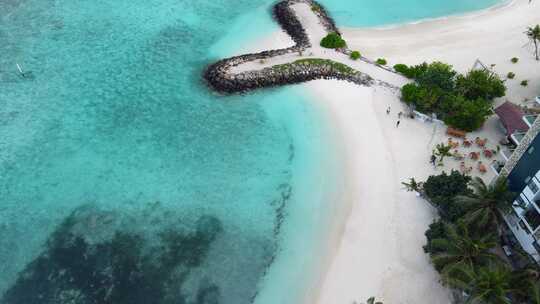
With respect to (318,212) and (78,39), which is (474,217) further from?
(78,39)

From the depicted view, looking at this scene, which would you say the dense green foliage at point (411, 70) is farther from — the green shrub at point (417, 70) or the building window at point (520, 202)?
the building window at point (520, 202)

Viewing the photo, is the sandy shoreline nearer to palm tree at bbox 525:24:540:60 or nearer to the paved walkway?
palm tree at bbox 525:24:540:60

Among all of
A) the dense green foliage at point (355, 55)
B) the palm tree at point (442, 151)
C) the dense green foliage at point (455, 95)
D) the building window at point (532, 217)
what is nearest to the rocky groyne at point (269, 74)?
the dense green foliage at point (355, 55)

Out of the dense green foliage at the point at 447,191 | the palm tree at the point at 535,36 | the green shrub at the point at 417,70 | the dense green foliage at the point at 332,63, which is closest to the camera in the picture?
the dense green foliage at the point at 447,191

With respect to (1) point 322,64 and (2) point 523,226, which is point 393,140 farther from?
(2) point 523,226

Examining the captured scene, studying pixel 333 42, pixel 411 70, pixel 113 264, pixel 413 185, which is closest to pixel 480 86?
pixel 411 70

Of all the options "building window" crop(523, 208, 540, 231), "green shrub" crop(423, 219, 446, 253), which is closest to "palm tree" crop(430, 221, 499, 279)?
"green shrub" crop(423, 219, 446, 253)
